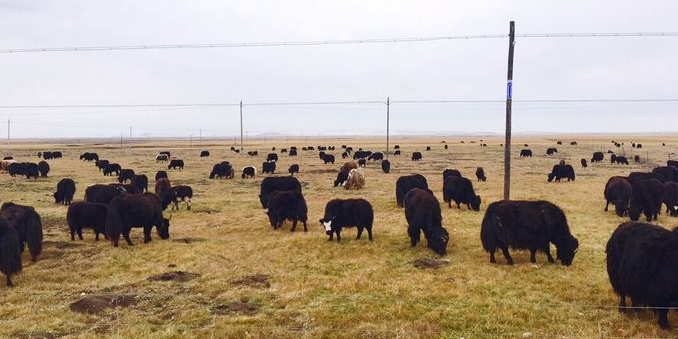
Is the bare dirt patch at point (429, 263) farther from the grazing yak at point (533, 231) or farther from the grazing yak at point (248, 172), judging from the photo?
the grazing yak at point (248, 172)

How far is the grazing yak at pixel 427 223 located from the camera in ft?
45.0

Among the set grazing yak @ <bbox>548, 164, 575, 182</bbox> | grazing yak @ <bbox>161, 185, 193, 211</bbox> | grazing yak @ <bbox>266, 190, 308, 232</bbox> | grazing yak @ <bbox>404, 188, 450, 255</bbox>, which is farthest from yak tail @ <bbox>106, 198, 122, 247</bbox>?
grazing yak @ <bbox>548, 164, 575, 182</bbox>

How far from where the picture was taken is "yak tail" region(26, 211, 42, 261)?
12.6 metres

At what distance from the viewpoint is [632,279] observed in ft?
27.5

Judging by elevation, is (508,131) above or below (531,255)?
above

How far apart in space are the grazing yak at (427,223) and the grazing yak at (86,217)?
10.4m

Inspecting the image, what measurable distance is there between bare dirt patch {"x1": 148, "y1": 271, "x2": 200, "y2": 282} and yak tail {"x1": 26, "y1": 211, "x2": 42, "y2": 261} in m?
3.85

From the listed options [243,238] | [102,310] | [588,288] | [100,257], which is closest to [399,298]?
[588,288]

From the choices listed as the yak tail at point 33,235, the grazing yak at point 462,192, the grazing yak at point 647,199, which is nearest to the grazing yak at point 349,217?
the grazing yak at point 462,192

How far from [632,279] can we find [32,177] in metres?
40.9

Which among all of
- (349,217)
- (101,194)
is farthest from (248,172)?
(349,217)

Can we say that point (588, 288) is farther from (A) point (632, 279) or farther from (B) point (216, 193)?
(B) point (216, 193)

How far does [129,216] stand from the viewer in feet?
49.0

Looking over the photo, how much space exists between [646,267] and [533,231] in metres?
3.99
